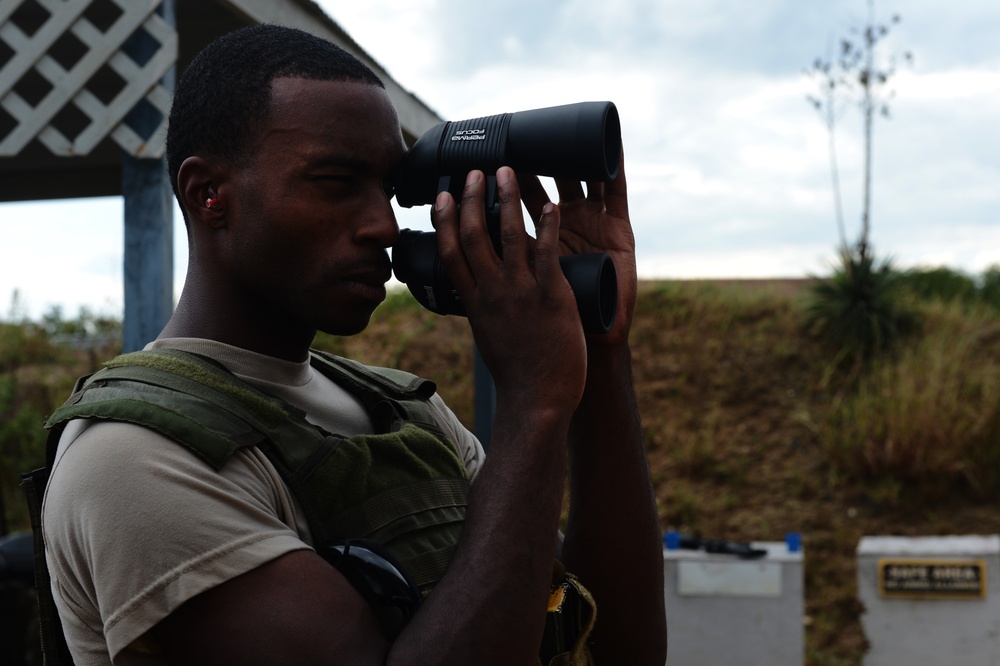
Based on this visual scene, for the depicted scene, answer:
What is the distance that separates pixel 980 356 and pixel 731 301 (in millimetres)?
2257

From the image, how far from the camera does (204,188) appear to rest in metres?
1.45

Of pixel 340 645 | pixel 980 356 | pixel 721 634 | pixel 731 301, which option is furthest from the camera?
pixel 731 301

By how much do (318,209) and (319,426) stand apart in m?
0.33

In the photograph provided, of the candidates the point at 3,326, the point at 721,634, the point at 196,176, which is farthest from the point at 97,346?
the point at 196,176

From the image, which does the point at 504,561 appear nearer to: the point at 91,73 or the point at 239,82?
the point at 239,82

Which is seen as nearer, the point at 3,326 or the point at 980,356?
the point at 980,356

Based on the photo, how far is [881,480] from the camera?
758 centimetres

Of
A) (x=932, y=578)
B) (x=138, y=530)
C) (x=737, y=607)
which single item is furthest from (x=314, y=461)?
(x=932, y=578)

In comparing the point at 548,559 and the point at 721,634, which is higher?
the point at 548,559

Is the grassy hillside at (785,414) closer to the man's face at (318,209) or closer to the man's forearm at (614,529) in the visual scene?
the man's forearm at (614,529)

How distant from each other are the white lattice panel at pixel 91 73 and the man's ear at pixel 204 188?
2143 mm

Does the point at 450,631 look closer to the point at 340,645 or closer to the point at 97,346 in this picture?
the point at 340,645

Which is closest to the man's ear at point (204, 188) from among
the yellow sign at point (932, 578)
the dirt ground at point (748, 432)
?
the yellow sign at point (932, 578)

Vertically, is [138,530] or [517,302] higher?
[517,302]
